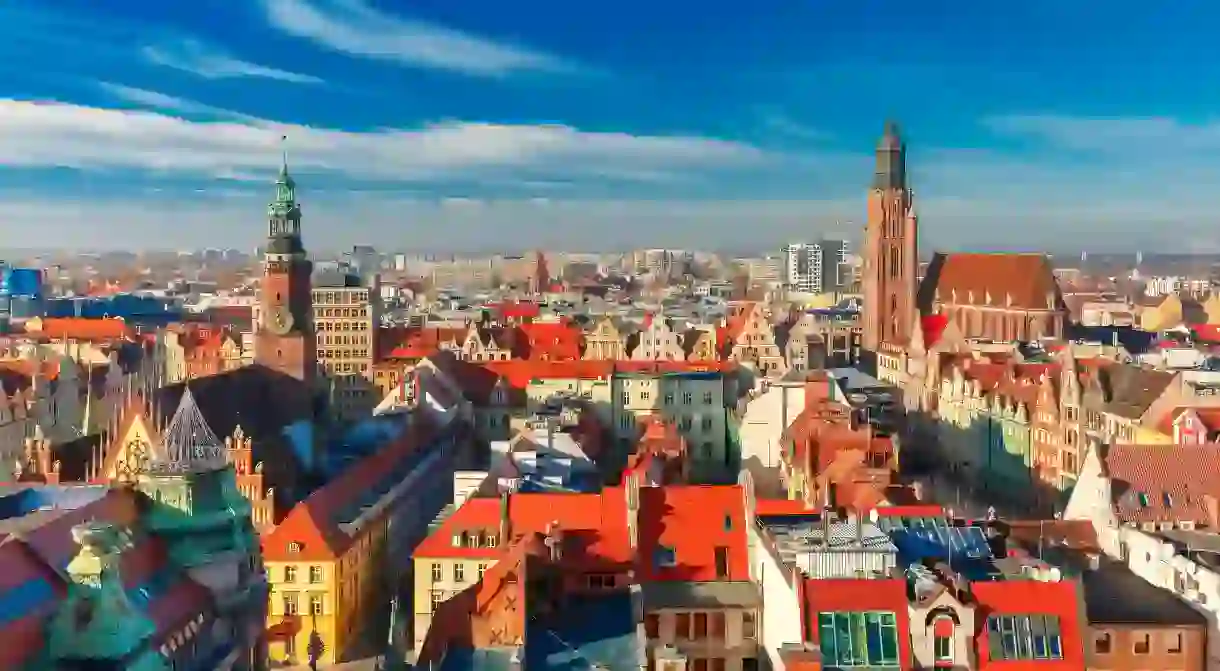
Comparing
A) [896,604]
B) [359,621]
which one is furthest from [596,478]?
[896,604]

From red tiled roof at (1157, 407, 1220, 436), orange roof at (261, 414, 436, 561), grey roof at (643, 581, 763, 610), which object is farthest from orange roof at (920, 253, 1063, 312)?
grey roof at (643, 581, 763, 610)

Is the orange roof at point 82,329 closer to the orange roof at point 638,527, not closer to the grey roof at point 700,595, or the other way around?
the orange roof at point 638,527

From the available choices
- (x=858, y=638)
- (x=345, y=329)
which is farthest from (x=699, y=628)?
(x=345, y=329)

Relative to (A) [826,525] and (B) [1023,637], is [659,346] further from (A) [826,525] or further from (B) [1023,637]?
(B) [1023,637]

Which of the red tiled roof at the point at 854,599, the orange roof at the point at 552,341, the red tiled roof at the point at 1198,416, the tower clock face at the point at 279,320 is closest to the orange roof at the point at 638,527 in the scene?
the red tiled roof at the point at 854,599

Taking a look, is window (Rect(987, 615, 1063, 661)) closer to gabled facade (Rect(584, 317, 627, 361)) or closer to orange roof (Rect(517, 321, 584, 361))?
orange roof (Rect(517, 321, 584, 361))

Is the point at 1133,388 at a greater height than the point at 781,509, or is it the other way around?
the point at 1133,388

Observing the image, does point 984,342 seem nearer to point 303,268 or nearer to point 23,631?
point 303,268
